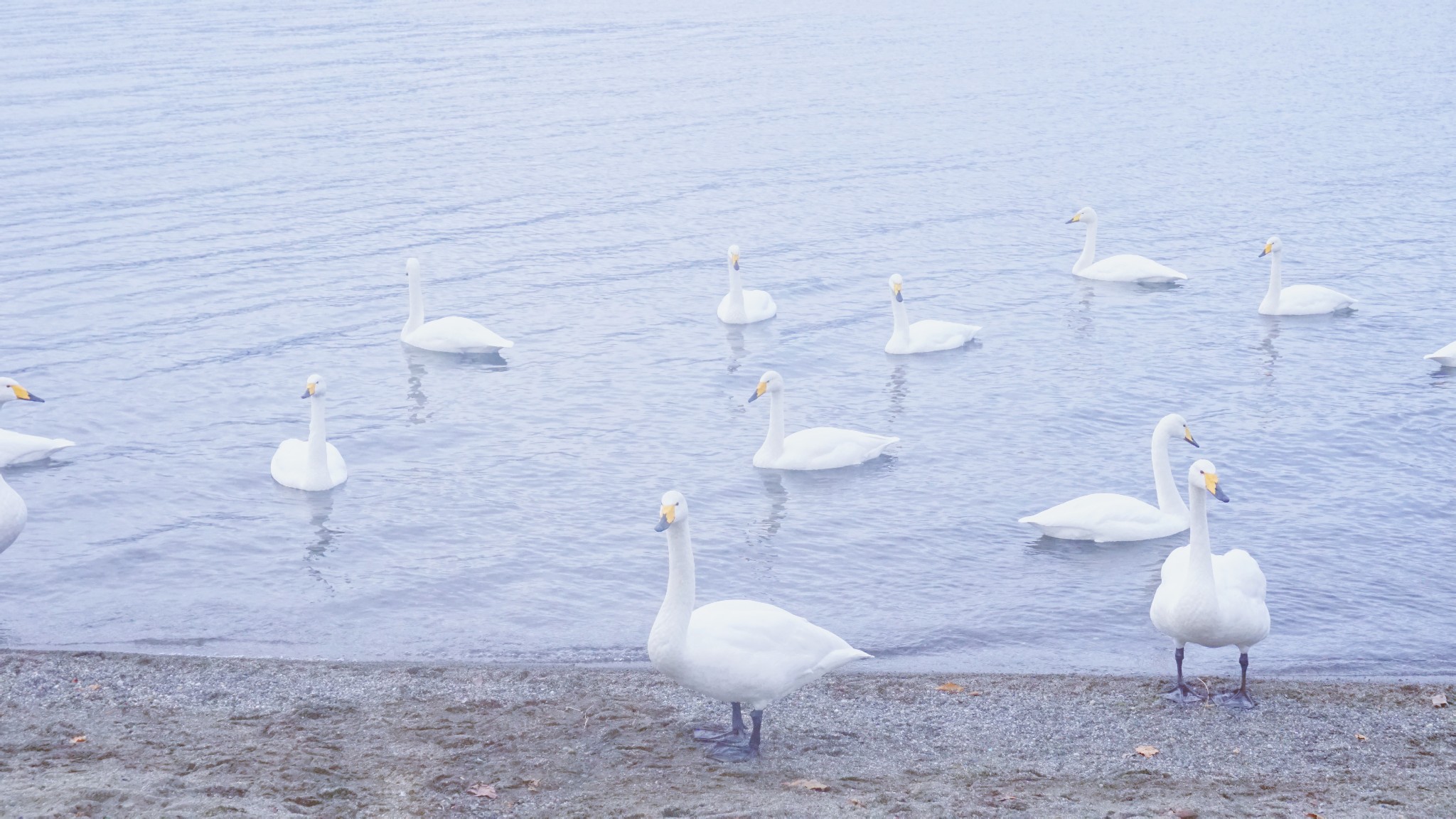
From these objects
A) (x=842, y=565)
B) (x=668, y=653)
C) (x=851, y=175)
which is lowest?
(x=842, y=565)

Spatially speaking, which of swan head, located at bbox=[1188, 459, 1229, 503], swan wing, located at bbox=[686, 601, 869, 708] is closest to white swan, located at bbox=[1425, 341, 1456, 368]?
swan head, located at bbox=[1188, 459, 1229, 503]

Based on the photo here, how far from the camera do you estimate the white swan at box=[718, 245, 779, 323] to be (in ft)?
72.1

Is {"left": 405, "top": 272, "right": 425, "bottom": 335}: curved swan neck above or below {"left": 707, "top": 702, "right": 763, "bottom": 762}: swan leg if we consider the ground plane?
above

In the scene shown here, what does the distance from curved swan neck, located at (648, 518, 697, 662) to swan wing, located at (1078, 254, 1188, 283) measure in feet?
54.1

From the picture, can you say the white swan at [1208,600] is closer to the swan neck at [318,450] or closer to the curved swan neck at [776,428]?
the curved swan neck at [776,428]

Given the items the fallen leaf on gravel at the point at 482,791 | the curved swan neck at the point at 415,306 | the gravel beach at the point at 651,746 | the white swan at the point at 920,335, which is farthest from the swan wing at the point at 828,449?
the fallen leaf on gravel at the point at 482,791

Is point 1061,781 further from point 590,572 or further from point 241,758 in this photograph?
point 590,572

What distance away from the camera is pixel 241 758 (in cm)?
889

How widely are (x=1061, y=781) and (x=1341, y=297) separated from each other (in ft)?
50.8

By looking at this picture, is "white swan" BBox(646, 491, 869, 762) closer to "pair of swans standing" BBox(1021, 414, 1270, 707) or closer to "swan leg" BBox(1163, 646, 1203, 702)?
"pair of swans standing" BBox(1021, 414, 1270, 707)

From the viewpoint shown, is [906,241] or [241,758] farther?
[906,241]

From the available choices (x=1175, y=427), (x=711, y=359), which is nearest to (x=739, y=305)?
Answer: (x=711, y=359)

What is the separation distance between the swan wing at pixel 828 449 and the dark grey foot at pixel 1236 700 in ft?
21.3

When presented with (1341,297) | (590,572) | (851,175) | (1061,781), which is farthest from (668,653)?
(851,175)
